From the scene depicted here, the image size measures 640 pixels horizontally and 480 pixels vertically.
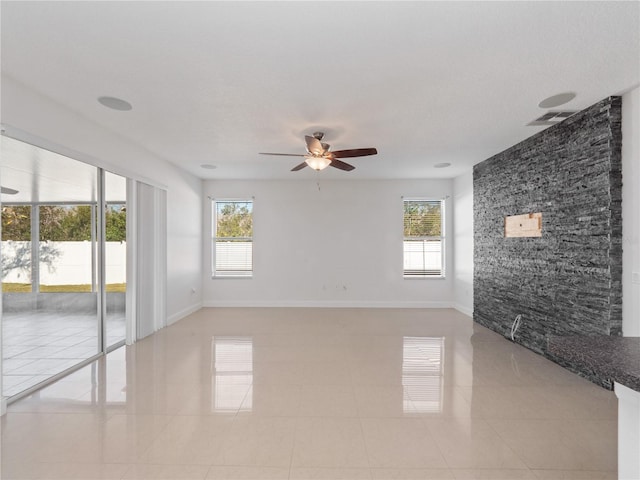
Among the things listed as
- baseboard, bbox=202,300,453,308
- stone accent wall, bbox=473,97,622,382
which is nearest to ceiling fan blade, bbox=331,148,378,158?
stone accent wall, bbox=473,97,622,382

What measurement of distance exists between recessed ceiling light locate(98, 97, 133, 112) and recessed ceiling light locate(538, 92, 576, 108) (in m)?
3.99

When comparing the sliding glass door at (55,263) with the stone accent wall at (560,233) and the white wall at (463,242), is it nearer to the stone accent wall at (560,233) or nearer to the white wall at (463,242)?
the stone accent wall at (560,233)

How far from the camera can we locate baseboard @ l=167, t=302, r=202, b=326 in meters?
5.40

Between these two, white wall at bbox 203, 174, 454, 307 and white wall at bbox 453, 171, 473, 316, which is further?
white wall at bbox 203, 174, 454, 307

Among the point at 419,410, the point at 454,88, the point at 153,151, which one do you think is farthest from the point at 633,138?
the point at 153,151

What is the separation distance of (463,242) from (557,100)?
3538 millimetres

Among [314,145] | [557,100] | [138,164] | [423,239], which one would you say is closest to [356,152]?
[314,145]

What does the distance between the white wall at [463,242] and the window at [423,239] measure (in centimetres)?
31

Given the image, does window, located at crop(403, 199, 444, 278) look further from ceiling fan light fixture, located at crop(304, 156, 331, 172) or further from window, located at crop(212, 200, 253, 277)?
ceiling fan light fixture, located at crop(304, 156, 331, 172)

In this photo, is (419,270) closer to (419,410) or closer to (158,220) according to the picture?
(419,410)

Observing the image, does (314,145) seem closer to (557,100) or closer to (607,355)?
(557,100)

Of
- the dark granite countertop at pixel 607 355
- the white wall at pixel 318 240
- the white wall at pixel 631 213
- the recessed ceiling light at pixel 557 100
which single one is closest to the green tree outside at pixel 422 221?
the white wall at pixel 318 240

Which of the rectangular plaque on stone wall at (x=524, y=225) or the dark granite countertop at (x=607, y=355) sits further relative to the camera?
the rectangular plaque on stone wall at (x=524, y=225)

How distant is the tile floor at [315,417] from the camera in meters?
1.94
